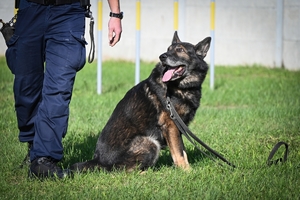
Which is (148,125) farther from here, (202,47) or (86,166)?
(202,47)

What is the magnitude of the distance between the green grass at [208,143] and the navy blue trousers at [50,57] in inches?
16.6

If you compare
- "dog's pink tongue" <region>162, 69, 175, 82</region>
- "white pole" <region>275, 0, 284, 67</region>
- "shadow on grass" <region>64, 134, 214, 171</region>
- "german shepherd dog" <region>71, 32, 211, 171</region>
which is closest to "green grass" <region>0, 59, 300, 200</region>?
"shadow on grass" <region>64, 134, 214, 171</region>

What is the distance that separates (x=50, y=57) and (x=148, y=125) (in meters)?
1.13

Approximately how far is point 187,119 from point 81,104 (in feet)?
14.5

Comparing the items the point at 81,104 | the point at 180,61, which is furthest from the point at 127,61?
the point at 180,61

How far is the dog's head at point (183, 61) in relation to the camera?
565 cm

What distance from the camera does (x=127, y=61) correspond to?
15.9 meters

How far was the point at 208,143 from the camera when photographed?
6.97 metres

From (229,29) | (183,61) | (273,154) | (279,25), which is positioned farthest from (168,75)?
A: (229,29)

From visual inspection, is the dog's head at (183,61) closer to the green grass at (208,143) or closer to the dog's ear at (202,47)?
the dog's ear at (202,47)

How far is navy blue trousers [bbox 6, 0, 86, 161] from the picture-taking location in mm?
5016

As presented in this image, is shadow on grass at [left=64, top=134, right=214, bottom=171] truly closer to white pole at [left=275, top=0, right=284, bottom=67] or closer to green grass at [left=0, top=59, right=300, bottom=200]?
green grass at [left=0, top=59, right=300, bottom=200]

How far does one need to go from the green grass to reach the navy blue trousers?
1.38ft

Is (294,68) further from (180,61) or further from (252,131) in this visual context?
(180,61)
